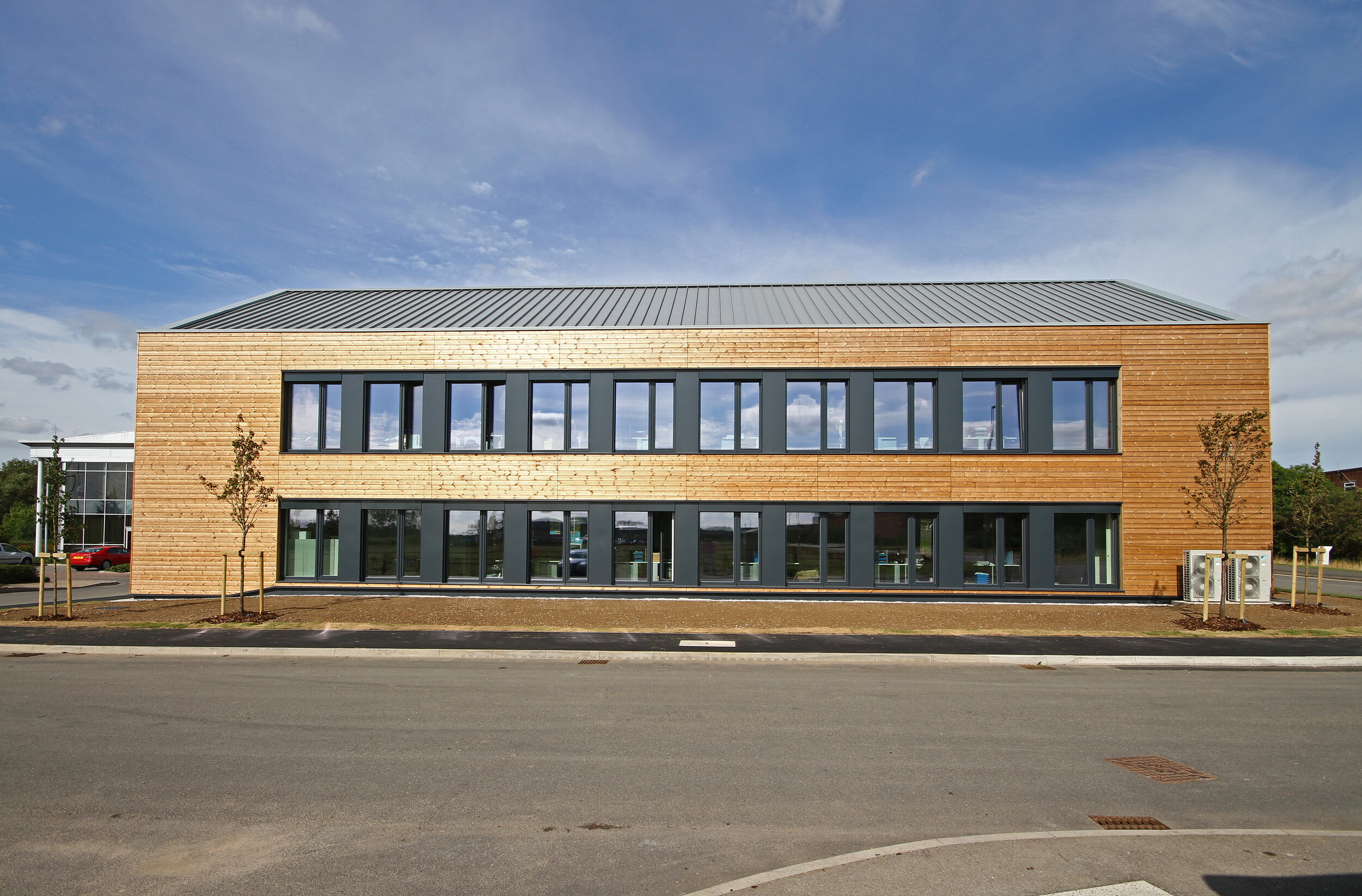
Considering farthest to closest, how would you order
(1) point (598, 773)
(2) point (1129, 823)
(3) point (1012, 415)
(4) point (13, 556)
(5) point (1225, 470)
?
(4) point (13, 556), (3) point (1012, 415), (5) point (1225, 470), (1) point (598, 773), (2) point (1129, 823)

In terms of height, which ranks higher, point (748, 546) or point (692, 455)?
point (692, 455)

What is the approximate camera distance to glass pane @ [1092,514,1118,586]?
21656 mm

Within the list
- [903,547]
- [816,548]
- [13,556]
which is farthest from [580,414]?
[13,556]

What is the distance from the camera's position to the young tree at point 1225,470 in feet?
57.2

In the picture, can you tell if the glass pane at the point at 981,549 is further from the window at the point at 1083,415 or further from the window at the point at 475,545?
the window at the point at 475,545

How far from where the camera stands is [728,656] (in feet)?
43.5

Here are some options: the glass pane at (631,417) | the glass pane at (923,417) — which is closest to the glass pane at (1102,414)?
the glass pane at (923,417)

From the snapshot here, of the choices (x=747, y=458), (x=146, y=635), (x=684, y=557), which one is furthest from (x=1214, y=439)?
(x=146, y=635)

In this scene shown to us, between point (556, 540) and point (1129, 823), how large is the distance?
17959 millimetres

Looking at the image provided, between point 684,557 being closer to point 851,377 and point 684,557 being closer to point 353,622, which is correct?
point 851,377

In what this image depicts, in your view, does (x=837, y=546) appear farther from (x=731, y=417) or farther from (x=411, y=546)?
(x=411, y=546)

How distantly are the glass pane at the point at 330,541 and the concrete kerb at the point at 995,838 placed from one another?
2069 cm

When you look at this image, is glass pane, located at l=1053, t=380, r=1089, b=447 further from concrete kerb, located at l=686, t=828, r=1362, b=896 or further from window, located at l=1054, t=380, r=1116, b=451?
concrete kerb, located at l=686, t=828, r=1362, b=896

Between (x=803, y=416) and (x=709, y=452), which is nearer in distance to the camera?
(x=709, y=452)
